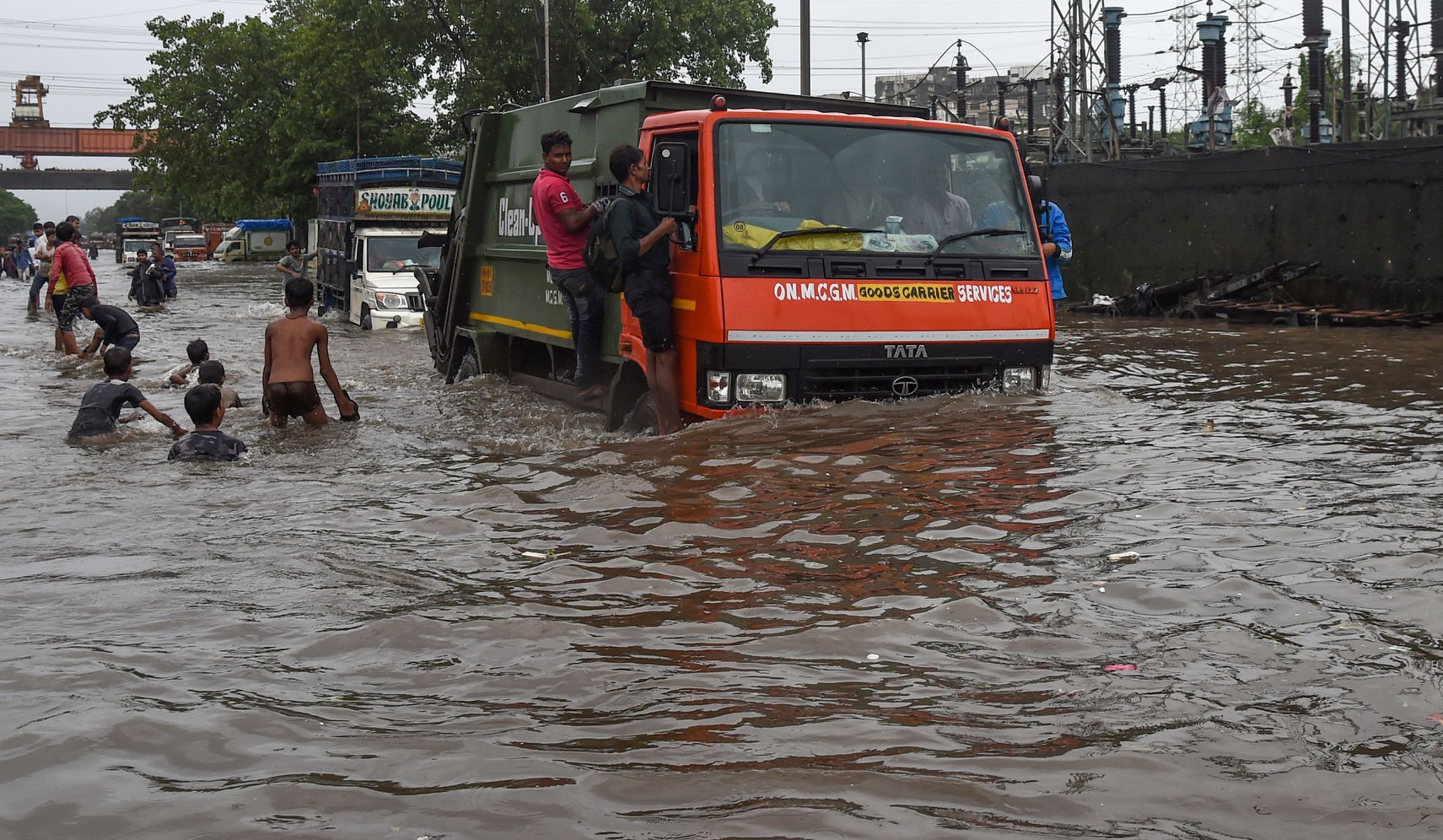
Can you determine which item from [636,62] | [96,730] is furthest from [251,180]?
[96,730]

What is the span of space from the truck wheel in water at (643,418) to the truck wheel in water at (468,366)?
3479mm

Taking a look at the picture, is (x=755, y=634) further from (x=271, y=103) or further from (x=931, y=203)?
(x=271, y=103)

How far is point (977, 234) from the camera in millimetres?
8031

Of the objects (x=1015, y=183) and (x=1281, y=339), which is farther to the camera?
(x=1281, y=339)

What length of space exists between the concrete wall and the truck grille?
12056mm

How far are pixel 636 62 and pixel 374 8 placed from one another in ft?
22.6

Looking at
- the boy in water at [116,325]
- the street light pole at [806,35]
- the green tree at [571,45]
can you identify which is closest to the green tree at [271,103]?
the green tree at [571,45]

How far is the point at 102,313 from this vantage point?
14.4m

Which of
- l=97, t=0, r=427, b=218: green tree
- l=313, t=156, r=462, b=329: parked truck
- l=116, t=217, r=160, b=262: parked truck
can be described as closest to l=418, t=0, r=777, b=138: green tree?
l=97, t=0, r=427, b=218: green tree

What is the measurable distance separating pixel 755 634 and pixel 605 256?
368 cm

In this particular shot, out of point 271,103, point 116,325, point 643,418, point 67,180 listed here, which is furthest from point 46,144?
point 643,418

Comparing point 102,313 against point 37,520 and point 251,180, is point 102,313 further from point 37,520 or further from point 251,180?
point 251,180

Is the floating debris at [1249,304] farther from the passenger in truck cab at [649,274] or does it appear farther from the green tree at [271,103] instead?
the green tree at [271,103]

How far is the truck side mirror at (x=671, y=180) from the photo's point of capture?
7449mm
